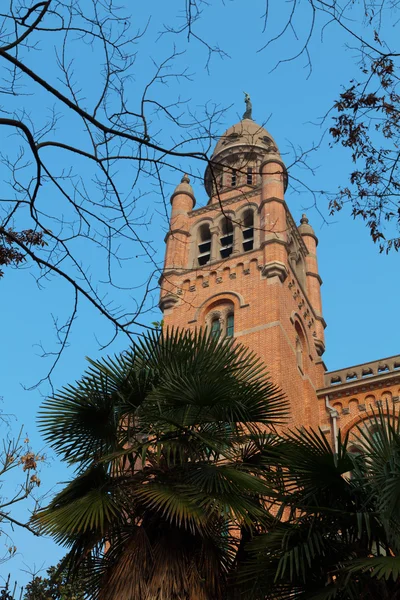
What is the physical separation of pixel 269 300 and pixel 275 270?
1300 mm

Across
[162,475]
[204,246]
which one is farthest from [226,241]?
[162,475]

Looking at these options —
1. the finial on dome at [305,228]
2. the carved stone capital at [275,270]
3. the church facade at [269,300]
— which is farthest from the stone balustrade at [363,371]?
the finial on dome at [305,228]

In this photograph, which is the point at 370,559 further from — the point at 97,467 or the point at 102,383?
the point at 102,383

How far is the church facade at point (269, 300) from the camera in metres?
22.8

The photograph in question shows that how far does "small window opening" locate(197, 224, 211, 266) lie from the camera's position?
27672 mm

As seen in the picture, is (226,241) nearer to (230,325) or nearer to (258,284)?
(258,284)

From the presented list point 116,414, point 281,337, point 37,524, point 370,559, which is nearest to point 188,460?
point 116,414

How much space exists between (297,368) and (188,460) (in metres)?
15.3

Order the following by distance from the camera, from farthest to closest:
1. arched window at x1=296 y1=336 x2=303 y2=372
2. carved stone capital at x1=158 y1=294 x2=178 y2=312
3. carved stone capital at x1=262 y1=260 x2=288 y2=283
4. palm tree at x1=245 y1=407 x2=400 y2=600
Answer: carved stone capital at x1=158 y1=294 x2=178 y2=312 → arched window at x1=296 y1=336 x2=303 y2=372 → carved stone capital at x1=262 y1=260 x2=288 y2=283 → palm tree at x1=245 y1=407 x2=400 y2=600

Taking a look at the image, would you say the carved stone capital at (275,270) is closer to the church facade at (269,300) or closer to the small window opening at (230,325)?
the church facade at (269,300)

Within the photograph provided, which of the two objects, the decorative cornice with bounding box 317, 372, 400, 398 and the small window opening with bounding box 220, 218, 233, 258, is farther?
the small window opening with bounding box 220, 218, 233, 258

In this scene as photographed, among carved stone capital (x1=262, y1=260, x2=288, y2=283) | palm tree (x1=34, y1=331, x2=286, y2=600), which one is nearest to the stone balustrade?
carved stone capital (x1=262, y1=260, x2=288, y2=283)

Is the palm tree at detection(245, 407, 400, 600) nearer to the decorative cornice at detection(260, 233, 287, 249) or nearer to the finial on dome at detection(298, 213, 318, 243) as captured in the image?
the decorative cornice at detection(260, 233, 287, 249)

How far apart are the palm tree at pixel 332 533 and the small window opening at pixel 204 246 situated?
1972 centimetres
